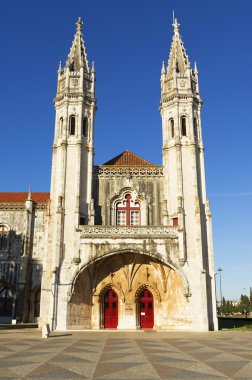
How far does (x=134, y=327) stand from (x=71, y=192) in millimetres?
11664

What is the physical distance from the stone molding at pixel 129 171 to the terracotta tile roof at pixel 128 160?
1.62 metres

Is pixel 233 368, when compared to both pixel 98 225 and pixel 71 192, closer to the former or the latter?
pixel 98 225

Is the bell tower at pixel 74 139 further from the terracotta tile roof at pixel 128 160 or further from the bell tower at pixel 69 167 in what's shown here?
the terracotta tile roof at pixel 128 160

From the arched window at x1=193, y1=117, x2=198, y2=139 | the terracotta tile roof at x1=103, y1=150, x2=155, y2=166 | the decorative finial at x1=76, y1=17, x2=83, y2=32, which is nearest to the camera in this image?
the arched window at x1=193, y1=117, x2=198, y2=139

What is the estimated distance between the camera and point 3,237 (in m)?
37.5

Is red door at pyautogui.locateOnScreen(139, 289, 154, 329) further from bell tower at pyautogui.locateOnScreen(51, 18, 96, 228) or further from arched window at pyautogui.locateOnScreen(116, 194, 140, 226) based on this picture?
bell tower at pyautogui.locateOnScreen(51, 18, 96, 228)

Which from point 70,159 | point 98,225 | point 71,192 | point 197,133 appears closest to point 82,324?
point 98,225

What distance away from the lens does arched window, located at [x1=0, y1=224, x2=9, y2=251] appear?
3709 cm

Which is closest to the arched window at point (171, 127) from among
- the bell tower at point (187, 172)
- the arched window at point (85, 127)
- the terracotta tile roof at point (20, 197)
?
the bell tower at point (187, 172)

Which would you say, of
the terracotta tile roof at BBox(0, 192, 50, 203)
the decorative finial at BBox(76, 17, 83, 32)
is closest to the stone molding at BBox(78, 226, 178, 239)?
the terracotta tile roof at BBox(0, 192, 50, 203)

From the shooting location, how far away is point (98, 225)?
27.9 meters

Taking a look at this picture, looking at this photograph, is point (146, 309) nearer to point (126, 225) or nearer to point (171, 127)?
point (126, 225)

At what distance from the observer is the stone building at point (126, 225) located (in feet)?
87.8

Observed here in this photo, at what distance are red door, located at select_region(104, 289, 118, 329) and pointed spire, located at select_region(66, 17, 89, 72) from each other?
65.4 ft
